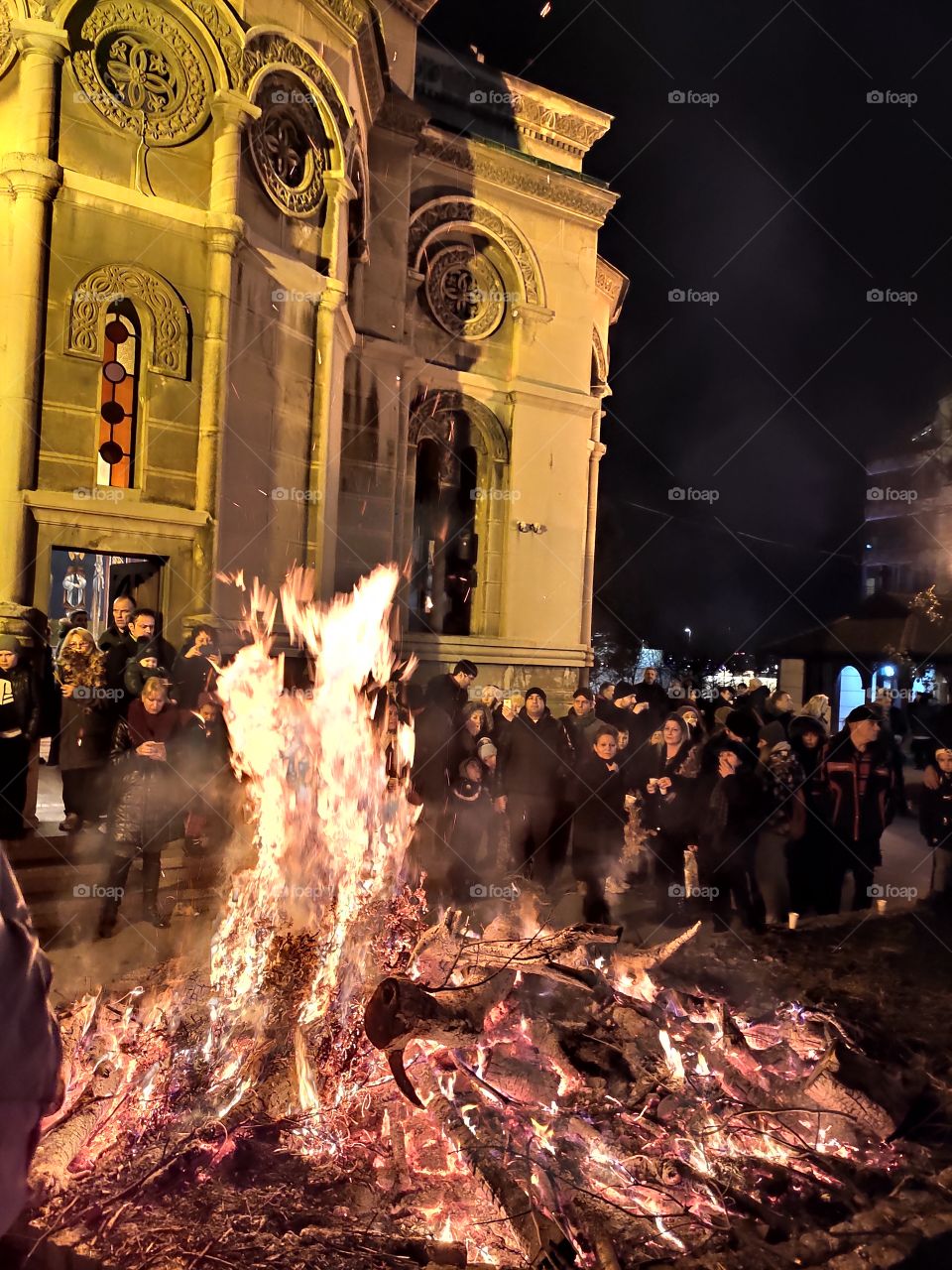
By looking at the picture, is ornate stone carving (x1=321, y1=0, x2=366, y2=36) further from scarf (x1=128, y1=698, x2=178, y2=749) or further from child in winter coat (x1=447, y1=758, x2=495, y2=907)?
child in winter coat (x1=447, y1=758, x2=495, y2=907)

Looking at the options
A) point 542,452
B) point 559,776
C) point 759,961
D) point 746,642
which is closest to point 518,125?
point 542,452

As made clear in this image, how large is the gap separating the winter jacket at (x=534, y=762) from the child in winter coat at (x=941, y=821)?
365 centimetres

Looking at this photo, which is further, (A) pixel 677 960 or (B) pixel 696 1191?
(A) pixel 677 960

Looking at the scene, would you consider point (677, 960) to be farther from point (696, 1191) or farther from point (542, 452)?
point (542, 452)

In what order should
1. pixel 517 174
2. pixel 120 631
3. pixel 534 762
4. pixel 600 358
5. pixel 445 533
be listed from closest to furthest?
pixel 120 631
pixel 534 762
pixel 517 174
pixel 445 533
pixel 600 358

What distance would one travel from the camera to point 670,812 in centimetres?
834

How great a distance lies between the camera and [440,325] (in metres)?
16.9

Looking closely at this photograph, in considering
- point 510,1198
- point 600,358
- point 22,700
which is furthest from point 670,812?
point 600,358

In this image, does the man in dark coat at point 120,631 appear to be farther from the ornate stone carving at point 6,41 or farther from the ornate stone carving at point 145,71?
the ornate stone carving at point 6,41

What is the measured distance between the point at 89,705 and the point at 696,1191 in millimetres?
6111

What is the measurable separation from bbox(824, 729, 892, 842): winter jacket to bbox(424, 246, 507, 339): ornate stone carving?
12.1 metres

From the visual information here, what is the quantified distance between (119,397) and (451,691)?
5.20 meters

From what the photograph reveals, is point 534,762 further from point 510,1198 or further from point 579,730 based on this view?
point 510,1198

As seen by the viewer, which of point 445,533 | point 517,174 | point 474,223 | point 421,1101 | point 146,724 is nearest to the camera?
point 421,1101
